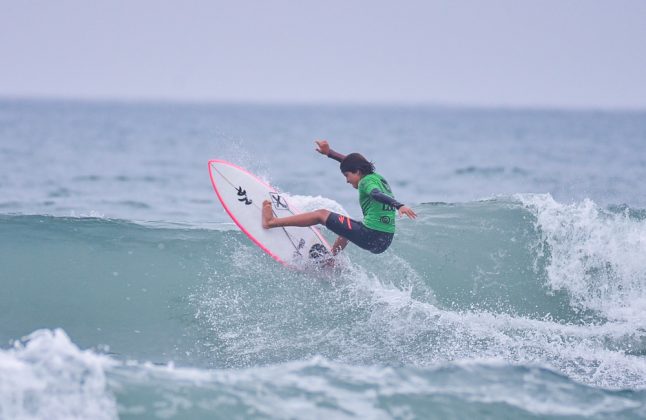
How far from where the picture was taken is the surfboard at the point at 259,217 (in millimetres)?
8766

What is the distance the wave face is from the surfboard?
24 cm

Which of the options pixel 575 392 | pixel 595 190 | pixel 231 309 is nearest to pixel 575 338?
pixel 575 392

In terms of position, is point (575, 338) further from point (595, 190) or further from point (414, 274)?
point (595, 190)

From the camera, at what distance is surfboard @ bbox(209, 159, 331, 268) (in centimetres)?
877

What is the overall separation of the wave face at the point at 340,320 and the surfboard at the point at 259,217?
242 mm

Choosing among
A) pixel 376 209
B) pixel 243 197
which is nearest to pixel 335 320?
pixel 376 209

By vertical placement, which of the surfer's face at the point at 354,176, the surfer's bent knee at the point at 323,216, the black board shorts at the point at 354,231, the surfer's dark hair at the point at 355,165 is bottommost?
the black board shorts at the point at 354,231

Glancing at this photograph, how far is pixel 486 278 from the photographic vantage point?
9477 millimetres

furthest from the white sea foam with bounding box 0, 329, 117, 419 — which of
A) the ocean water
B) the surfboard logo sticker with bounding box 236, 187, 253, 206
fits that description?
the surfboard logo sticker with bounding box 236, 187, 253, 206

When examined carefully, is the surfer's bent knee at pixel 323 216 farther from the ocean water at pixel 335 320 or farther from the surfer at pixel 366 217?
the ocean water at pixel 335 320

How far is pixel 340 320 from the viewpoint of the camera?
787cm

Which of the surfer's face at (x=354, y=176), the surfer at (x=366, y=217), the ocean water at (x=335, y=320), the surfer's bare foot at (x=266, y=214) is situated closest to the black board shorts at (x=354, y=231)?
the surfer at (x=366, y=217)

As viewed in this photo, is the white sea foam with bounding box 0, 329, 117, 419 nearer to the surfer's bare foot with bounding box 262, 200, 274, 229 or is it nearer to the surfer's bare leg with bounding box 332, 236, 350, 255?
the surfer's bare foot with bounding box 262, 200, 274, 229

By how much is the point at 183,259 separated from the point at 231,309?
1686 millimetres
